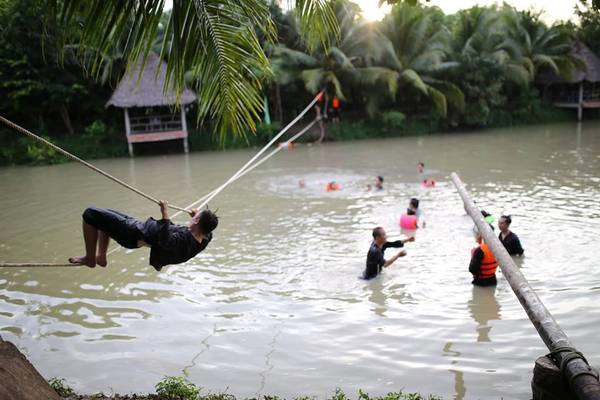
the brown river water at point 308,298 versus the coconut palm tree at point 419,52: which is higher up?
the coconut palm tree at point 419,52

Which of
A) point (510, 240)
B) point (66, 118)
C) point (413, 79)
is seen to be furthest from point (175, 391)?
point (66, 118)

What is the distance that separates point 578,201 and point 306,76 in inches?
555

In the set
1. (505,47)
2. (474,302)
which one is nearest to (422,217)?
(474,302)

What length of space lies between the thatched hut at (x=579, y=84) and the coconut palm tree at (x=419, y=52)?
6.46m

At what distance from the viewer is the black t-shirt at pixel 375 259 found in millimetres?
7766

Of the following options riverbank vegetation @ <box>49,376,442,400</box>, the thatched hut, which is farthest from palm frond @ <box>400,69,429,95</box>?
riverbank vegetation @ <box>49,376,442,400</box>

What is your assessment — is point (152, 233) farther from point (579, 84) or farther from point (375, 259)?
point (579, 84)

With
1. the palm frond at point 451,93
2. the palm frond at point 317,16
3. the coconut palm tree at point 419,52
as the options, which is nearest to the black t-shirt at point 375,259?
the palm frond at point 317,16

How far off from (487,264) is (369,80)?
18520 mm

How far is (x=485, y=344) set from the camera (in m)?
5.96

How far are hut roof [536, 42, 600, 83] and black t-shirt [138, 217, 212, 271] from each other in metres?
27.6

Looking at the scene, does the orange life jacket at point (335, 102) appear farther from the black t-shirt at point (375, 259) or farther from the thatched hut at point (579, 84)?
the black t-shirt at point (375, 259)

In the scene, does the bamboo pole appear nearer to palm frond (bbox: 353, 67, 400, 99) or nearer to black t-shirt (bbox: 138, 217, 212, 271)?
black t-shirt (bbox: 138, 217, 212, 271)

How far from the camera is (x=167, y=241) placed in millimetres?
4516
